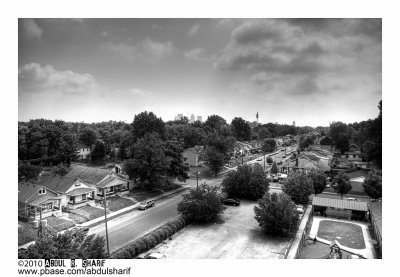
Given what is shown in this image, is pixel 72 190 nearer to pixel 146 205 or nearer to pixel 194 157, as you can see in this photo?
pixel 146 205

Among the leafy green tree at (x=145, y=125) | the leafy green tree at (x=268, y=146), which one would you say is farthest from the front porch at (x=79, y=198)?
the leafy green tree at (x=268, y=146)

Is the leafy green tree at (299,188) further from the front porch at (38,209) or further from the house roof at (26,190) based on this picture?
the house roof at (26,190)

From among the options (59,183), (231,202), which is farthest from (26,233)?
(231,202)

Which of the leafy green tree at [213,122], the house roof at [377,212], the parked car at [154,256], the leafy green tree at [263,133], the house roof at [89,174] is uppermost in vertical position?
the leafy green tree at [213,122]

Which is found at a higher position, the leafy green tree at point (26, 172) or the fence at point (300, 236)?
the leafy green tree at point (26, 172)

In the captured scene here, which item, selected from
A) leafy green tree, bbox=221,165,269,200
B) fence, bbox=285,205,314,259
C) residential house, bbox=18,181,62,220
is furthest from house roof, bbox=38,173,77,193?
fence, bbox=285,205,314,259

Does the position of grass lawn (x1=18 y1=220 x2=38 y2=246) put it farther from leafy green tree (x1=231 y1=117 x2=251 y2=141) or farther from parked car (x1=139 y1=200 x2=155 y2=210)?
leafy green tree (x1=231 y1=117 x2=251 y2=141)

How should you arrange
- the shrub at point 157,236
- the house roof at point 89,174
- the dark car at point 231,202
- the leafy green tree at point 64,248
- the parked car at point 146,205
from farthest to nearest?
1. the house roof at point 89,174
2. the dark car at point 231,202
3. the parked car at point 146,205
4. the shrub at point 157,236
5. the leafy green tree at point 64,248
